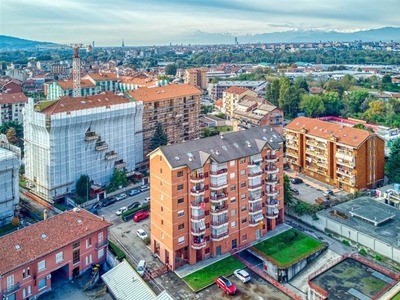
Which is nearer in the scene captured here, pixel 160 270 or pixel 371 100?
pixel 160 270

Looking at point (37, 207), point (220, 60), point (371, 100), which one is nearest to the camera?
point (37, 207)

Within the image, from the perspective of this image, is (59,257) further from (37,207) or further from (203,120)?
(203,120)

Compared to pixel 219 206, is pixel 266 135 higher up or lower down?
higher up

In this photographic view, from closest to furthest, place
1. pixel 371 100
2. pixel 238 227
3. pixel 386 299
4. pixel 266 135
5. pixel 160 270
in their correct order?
pixel 386 299, pixel 160 270, pixel 238 227, pixel 266 135, pixel 371 100

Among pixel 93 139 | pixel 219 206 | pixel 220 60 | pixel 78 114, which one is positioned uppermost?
pixel 220 60

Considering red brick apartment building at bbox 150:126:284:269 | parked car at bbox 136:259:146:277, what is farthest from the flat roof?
parked car at bbox 136:259:146:277

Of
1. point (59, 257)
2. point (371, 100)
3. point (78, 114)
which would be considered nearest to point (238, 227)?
point (59, 257)

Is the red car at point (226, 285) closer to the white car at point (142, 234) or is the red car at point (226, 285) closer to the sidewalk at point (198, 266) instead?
the sidewalk at point (198, 266)
